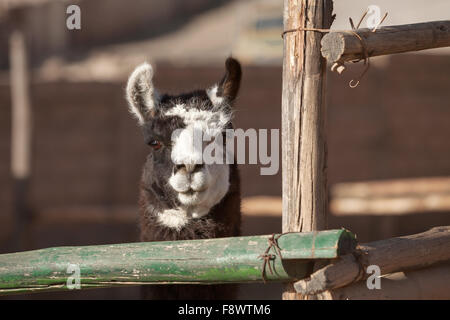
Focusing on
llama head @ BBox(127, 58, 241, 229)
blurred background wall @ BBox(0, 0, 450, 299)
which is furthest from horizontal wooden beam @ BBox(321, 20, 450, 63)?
blurred background wall @ BBox(0, 0, 450, 299)

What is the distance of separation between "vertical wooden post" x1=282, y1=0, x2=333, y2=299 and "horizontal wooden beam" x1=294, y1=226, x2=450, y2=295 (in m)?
0.19

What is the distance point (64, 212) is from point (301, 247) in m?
4.97

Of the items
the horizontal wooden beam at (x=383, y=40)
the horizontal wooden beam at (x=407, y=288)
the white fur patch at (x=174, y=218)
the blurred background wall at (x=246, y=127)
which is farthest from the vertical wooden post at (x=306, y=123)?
the blurred background wall at (x=246, y=127)

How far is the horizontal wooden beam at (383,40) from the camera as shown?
2924 mm

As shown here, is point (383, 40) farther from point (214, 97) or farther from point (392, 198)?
point (392, 198)

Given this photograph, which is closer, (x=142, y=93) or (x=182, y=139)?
(x=182, y=139)

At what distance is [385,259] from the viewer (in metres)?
3.11

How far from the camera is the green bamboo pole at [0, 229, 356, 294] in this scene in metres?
2.88

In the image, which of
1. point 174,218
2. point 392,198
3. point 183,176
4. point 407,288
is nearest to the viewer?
point 407,288

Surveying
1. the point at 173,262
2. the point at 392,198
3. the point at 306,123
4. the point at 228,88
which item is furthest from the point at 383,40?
A: the point at 392,198

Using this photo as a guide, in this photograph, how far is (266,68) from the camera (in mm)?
9336

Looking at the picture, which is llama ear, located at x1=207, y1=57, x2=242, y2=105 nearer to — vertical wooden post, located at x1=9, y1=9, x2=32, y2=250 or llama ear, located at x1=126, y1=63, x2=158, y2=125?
llama ear, located at x1=126, y1=63, x2=158, y2=125

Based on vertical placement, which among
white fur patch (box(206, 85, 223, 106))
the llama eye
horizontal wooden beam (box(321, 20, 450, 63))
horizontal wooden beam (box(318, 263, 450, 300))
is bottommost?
horizontal wooden beam (box(318, 263, 450, 300))

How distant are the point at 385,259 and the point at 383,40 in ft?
3.22
